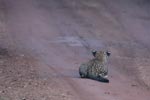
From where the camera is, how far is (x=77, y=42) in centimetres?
1698

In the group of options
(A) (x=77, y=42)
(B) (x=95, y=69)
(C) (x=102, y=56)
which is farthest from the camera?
(A) (x=77, y=42)

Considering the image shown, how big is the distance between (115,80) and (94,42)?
500cm

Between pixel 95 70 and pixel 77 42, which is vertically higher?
pixel 77 42

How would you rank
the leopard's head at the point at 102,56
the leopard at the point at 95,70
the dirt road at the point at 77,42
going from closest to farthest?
1. the dirt road at the point at 77,42
2. the leopard at the point at 95,70
3. the leopard's head at the point at 102,56

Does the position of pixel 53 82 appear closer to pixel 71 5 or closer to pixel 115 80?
pixel 115 80

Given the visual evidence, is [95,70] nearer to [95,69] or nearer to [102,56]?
[95,69]

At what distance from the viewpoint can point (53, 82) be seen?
1158cm

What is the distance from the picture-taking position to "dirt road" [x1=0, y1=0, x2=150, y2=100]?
11.0 metres

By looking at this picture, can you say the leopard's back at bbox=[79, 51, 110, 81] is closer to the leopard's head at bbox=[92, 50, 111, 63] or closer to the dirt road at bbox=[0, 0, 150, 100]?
the leopard's head at bbox=[92, 50, 111, 63]

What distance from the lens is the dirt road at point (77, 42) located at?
1104cm

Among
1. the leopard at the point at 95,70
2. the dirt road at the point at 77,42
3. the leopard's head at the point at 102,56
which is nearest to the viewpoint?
the dirt road at the point at 77,42

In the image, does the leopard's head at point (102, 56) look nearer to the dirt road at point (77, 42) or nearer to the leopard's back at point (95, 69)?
the leopard's back at point (95, 69)

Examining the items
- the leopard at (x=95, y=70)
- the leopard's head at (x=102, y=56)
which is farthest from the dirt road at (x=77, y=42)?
the leopard's head at (x=102, y=56)

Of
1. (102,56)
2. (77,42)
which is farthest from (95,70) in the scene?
(77,42)
